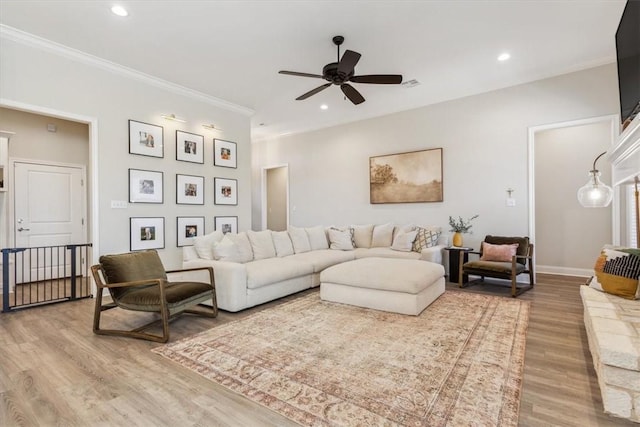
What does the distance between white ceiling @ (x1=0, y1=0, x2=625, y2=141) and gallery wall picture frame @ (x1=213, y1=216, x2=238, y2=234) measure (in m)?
2.27

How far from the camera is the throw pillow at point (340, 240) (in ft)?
18.9

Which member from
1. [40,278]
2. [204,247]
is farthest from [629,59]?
[40,278]

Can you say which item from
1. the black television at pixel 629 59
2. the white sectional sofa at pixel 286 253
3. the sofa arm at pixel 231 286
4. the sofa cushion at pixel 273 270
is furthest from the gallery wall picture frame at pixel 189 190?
the black television at pixel 629 59

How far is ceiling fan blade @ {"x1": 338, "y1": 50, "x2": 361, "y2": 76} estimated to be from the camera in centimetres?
302

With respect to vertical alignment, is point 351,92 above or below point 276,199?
above

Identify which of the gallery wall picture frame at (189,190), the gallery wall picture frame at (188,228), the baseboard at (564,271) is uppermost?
the gallery wall picture frame at (189,190)

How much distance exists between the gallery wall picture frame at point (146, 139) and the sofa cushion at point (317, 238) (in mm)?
2778

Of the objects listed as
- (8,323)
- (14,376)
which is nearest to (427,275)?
(14,376)

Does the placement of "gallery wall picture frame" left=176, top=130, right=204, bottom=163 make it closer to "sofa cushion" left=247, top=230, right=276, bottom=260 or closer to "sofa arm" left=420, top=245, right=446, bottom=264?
"sofa cushion" left=247, top=230, right=276, bottom=260

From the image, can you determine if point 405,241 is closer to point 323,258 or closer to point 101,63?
point 323,258

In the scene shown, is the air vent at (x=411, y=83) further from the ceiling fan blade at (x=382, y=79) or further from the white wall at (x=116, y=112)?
the white wall at (x=116, y=112)

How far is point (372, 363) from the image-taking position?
2221mm

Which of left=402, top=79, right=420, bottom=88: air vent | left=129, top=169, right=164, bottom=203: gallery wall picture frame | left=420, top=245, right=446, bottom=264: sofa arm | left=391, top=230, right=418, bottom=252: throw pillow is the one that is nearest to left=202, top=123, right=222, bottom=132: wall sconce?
left=129, top=169, right=164, bottom=203: gallery wall picture frame

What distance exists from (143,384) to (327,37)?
3761mm
